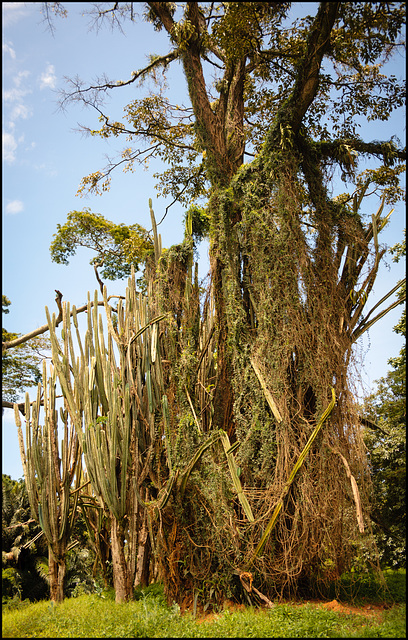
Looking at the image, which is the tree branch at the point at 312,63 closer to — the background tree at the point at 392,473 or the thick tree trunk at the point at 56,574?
the background tree at the point at 392,473

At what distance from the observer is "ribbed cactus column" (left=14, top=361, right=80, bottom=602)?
8.13 m

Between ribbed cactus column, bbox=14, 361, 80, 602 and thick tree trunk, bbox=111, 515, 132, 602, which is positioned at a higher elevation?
ribbed cactus column, bbox=14, 361, 80, 602

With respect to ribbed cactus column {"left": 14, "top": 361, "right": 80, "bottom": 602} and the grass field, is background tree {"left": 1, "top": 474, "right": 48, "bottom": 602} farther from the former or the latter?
the grass field

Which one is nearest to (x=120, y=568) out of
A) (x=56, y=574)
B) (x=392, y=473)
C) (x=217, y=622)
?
(x=56, y=574)

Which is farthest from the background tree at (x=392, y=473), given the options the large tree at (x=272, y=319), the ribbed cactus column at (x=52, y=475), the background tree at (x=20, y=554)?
the background tree at (x=20, y=554)

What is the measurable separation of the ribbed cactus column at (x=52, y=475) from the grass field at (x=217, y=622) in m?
1.17

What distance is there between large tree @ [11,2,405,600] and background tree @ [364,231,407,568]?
145 inches

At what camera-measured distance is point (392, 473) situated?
1088cm

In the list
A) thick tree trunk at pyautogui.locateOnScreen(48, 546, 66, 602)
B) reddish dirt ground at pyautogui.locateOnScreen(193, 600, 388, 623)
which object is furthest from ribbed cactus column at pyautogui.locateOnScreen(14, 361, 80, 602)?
reddish dirt ground at pyautogui.locateOnScreen(193, 600, 388, 623)

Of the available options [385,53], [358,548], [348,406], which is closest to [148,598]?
[358,548]

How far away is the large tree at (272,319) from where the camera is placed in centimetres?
695

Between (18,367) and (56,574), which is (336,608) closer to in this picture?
(56,574)

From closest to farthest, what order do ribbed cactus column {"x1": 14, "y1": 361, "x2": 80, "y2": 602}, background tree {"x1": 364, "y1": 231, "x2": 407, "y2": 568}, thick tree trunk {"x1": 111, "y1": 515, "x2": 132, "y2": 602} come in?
thick tree trunk {"x1": 111, "y1": 515, "x2": 132, "y2": 602} → ribbed cactus column {"x1": 14, "y1": 361, "x2": 80, "y2": 602} → background tree {"x1": 364, "y1": 231, "x2": 407, "y2": 568}

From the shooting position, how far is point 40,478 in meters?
8.27
